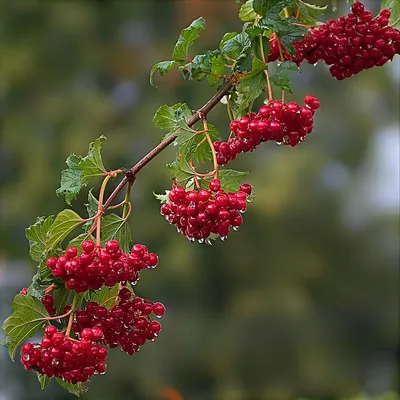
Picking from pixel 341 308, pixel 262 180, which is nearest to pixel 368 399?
pixel 262 180

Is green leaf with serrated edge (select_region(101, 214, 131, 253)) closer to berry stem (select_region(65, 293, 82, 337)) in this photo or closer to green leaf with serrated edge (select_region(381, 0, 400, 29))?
berry stem (select_region(65, 293, 82, 337))

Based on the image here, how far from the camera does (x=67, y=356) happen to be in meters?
0.84

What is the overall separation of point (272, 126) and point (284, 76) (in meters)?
0.06

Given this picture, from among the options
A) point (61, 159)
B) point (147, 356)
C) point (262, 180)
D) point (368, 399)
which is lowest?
point (368, 399)

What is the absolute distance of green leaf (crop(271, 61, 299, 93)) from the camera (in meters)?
0.90

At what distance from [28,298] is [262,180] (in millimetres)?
4151

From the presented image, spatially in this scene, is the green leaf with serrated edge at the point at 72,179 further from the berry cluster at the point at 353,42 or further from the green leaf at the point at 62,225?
the berry cluster at the point at 353,42

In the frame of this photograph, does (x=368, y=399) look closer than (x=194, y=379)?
Yes

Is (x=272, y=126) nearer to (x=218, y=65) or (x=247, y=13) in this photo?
(x=218, y=65)

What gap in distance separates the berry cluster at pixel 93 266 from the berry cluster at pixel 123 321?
0.12 ft

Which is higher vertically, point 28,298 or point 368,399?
point 28,298

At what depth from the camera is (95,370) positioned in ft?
2.85

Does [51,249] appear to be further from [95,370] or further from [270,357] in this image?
[270,357]

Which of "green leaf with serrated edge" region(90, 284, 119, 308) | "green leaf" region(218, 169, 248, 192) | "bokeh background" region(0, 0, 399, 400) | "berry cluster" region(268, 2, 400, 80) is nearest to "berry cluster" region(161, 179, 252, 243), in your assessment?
"green leaf" region(218, 169, 248, 192)
